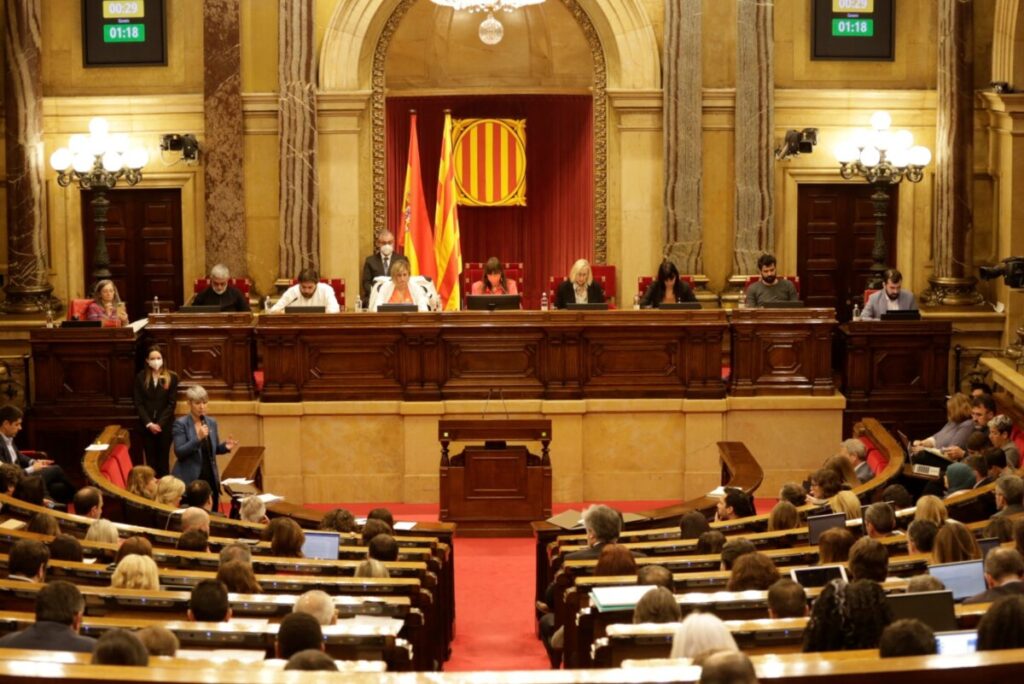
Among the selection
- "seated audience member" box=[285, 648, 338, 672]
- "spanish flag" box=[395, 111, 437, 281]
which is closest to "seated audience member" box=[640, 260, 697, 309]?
"spanish flag" box=[395, 111, 437, 281]

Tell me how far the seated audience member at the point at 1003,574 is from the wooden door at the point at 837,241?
9837 millimetres

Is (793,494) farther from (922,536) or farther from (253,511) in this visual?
(253,511)

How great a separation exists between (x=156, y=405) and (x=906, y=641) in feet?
27.5

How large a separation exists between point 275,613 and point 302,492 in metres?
6.17

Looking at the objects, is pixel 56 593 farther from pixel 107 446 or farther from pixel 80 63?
pixel 80 63

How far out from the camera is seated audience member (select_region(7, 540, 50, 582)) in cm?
702

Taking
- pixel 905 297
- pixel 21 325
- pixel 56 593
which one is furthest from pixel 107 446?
pixel 905 297

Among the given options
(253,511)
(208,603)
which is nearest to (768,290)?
(253,511)

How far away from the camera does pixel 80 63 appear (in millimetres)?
16281

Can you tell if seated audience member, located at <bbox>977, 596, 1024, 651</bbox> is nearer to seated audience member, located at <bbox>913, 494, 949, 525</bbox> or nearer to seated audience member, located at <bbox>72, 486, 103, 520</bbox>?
seated audience member, located at <bbox>913, 494, 949, 525</bbox>

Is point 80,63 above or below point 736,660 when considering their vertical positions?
above

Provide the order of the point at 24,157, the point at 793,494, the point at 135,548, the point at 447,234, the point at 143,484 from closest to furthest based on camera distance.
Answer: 1. the point at 135,548
2. the point at 793,494
3. the point at 143,484
4. the point at 24,157
5. the point at 447,234

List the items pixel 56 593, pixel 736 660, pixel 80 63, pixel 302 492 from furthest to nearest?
pixel 80 63
pixel 302 492
pixel 56 593
pixel 736 660

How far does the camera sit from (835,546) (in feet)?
23.9
